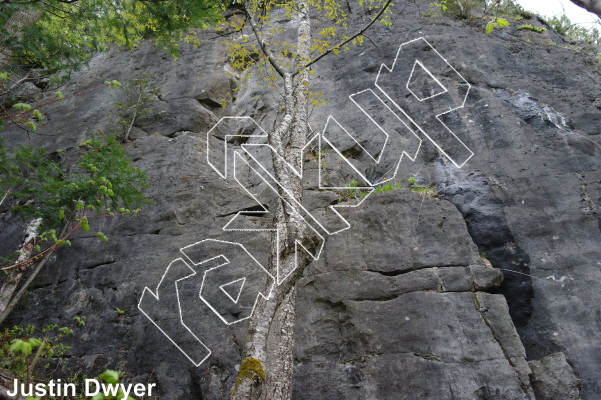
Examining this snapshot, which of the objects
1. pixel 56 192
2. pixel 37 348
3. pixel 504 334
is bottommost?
pixel 37 348

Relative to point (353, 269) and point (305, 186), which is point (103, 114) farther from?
point (353, 269)

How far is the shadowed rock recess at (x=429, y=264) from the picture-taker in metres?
4.87

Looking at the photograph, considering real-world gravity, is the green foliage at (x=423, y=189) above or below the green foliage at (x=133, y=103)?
below

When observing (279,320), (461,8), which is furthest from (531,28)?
(279,320)

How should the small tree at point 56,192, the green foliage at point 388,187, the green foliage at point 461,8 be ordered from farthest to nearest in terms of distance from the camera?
the green foliage at point 461,8 < the green foliage at point 388,187 < the small tree at point 56,192

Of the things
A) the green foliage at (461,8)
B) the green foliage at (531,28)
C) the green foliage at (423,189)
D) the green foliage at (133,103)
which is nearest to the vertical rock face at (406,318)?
the green foliage at (423,189)

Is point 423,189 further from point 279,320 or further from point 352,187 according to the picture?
point 279,320

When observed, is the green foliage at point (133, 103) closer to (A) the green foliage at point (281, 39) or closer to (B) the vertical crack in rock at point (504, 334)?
(A) the green foliage at point (281, 39)

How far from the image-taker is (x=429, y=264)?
5.69m

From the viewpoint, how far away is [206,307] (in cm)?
604

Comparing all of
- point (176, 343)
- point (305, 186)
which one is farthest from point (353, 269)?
point (176, 343)

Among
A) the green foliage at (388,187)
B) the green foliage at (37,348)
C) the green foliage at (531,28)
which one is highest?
the green foliage at (531,28)
